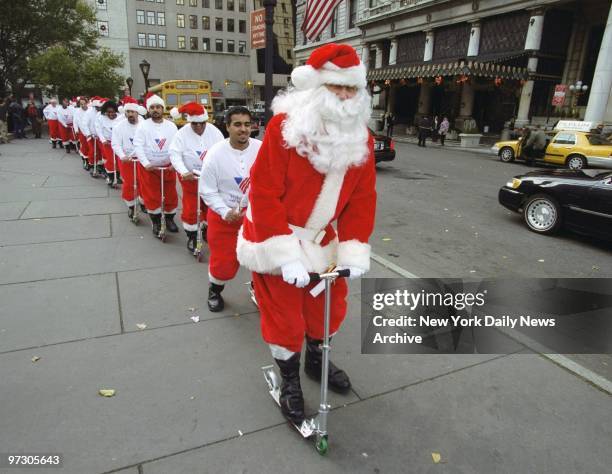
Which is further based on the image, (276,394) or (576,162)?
(576,162)

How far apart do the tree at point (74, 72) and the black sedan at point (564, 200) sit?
30.7 m

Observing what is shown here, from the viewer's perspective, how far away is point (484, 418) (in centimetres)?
282

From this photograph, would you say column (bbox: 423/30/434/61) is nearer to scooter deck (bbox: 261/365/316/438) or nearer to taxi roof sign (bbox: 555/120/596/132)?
taxi roof sign (bbox: 555/120/596/132)

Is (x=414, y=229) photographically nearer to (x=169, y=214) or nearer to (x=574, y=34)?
(x=169, y=214)

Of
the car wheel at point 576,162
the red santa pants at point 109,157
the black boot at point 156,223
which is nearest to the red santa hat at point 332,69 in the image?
the black boot at point 156,223

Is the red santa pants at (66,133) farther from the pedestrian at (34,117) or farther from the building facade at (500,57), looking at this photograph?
the building facade at (500,57)

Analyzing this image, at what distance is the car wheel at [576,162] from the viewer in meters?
15.1

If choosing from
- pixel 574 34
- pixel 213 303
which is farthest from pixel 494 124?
pixel 213 303

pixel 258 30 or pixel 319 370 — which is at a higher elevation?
pixel 258 30

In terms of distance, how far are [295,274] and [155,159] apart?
4.60m

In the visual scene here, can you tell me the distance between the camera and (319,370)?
3197mm

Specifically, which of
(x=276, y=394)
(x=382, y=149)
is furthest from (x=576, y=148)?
(x=276, y=394)

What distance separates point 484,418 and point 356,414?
0.83 metres

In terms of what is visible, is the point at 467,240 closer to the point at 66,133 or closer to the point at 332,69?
the point at 332,69
